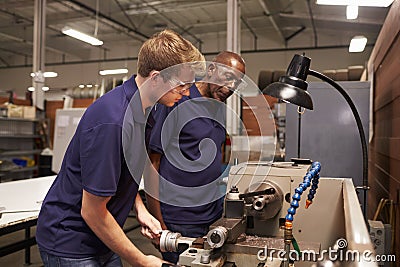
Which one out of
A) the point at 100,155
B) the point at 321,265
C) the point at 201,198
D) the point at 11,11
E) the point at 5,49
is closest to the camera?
the point at 321,265

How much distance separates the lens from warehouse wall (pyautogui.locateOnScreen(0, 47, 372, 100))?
7.15 meters

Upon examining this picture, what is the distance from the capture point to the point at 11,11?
6801 millimetres

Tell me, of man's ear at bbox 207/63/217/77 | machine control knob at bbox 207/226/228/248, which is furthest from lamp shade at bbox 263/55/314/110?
machine control knob at bbox 207/226/228/248

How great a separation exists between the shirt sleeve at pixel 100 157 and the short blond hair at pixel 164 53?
0.20 metres

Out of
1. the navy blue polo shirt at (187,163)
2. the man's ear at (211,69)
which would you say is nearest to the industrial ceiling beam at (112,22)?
the navy blue polo shirt at (187,163)

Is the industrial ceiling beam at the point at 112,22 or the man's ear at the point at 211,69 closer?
the man's ear at the point at 211,69

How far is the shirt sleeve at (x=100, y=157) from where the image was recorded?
0.89 m

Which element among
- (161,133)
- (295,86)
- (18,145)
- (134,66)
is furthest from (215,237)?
(134,66)

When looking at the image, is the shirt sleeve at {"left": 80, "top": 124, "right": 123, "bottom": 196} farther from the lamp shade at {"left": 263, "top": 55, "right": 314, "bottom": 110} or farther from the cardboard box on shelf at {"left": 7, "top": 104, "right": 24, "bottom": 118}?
the cardboard box on shelf at {"left": 7, "top": 104, "right": 24, "bottom": 118}

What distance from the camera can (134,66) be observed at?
6.38 metres

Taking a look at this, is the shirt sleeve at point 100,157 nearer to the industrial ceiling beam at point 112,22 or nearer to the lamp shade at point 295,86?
the lamp shade at point 295,86

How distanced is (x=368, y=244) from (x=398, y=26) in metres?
1.66

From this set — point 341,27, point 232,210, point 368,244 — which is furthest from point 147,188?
point 341,27

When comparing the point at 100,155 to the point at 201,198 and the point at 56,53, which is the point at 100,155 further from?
the point at 56,53
